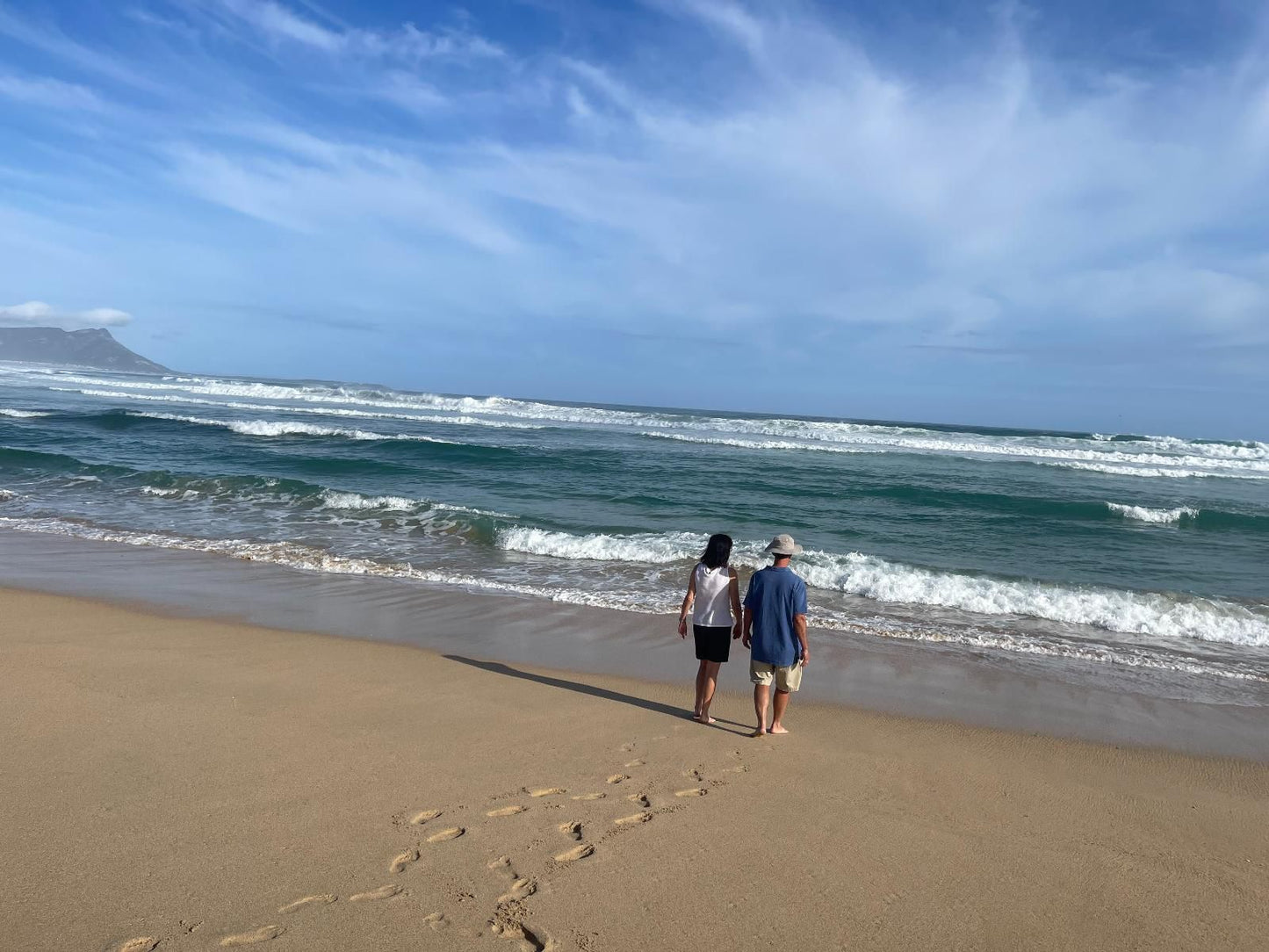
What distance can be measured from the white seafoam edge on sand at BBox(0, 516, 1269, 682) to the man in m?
3.38

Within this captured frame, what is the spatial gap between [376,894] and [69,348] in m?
177

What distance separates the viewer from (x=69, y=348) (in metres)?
143

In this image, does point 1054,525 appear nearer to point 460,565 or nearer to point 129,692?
point 460,565

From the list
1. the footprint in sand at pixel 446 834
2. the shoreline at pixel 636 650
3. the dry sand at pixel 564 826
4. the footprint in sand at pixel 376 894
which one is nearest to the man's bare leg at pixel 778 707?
the dry sand at pixel 564 826

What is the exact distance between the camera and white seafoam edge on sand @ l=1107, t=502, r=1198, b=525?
17453 mm

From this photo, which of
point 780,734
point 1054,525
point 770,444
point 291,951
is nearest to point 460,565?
point 780,734

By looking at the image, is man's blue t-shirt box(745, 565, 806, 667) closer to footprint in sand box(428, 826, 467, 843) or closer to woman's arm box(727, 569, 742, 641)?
woman's arm box(727, 569, 742, 641)

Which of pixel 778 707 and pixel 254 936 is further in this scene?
pixel 778 707

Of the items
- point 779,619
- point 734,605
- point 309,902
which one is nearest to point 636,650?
point 734,605

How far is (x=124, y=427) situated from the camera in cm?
2809

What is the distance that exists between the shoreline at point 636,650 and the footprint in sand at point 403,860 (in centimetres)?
318

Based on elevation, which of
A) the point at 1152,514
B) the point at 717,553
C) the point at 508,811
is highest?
the point at 717,553

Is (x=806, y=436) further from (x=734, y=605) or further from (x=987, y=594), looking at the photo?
(x=734, y=605)

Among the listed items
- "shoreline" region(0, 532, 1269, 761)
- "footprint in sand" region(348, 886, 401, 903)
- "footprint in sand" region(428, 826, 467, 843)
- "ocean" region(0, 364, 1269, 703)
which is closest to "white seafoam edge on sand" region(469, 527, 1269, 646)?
A: "ocean" region(0, 364, 1269, 703)
